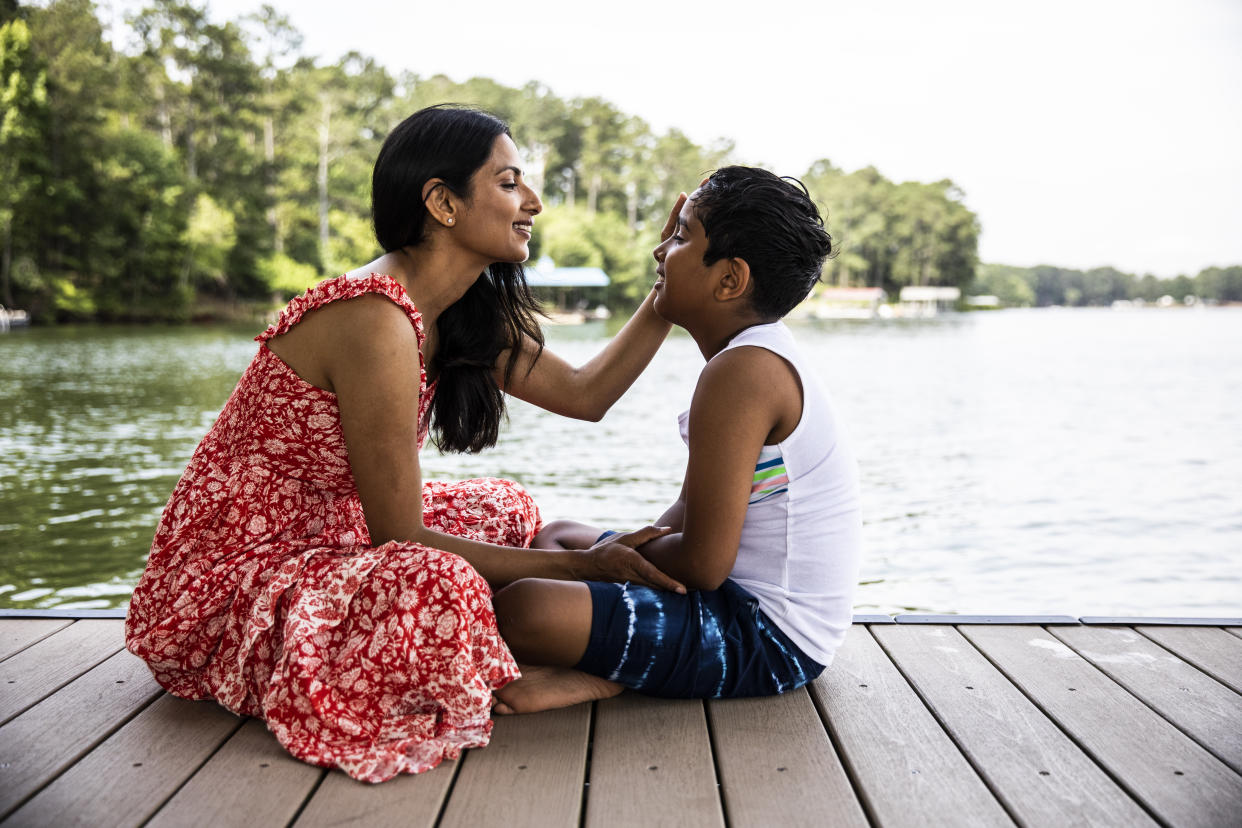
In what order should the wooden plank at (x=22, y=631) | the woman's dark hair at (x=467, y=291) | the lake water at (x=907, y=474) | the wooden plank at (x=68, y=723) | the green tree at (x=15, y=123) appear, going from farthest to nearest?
the green tree at (x=15, y=123)
the lake water at (x=907, y=474)
the wooden plank at (x=22, y=631)
the woman's dark hair at (x=467, y=291)
the wooden plank at (x=68, y=723)

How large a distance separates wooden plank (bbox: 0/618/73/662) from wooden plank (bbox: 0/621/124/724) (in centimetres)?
3

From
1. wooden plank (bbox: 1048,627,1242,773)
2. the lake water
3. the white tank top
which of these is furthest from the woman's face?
the lake water

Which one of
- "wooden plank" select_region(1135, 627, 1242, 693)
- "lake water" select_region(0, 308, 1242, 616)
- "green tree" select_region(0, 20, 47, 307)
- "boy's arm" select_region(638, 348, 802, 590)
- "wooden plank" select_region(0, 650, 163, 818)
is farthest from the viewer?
"green tree" select_region(0, 20, 47, 307)

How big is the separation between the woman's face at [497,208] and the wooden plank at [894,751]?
3.60 ft

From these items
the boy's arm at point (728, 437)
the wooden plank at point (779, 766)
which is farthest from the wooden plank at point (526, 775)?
the boy's arm at point (728, 437)

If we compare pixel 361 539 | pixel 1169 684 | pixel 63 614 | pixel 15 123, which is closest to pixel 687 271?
pixel 361 539

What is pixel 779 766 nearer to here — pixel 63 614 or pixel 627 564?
pixel 627 564

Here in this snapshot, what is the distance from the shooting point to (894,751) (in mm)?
1716

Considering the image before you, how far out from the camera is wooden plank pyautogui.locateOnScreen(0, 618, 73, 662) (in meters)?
2.24

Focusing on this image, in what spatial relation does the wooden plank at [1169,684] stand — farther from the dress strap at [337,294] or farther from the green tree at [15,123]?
the green tree at [15,123]

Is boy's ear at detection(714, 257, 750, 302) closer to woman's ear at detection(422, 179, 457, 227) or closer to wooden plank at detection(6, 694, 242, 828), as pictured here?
woman's ear at detection(422, 179, 457, 227)

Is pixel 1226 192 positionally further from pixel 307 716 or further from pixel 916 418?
pixel 307 716

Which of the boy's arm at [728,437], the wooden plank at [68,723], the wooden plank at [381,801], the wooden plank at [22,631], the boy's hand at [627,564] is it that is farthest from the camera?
the wooden plank at [22,631]

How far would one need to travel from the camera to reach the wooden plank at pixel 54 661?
1962mm
